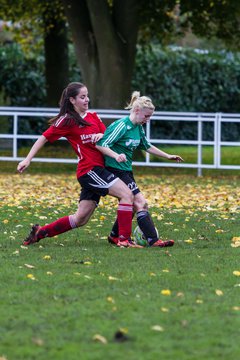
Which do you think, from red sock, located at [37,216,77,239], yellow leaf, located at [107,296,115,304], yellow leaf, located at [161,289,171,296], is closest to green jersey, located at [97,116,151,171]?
red sock, located at [37,216,77,239]

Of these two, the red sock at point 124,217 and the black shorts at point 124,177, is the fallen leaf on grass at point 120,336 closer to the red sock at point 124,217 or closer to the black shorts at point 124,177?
the red sock at point 124,217

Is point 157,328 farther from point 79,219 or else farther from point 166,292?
point 79,219

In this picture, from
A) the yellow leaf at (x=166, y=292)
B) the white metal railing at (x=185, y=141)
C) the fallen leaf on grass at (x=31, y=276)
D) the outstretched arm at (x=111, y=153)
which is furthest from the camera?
the white metal railing at (x=185, y=141)

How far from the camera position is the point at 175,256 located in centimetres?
970

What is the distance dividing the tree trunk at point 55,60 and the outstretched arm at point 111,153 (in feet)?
67.2

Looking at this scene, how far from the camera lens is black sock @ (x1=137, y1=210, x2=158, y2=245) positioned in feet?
34.0

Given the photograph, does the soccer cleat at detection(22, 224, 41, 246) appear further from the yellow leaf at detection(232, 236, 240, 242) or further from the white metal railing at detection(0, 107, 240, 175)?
the white metal railing at detection(0, 107, 240, 175)

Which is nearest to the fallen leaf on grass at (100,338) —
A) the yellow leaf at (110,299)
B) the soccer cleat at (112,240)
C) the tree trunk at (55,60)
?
A: the yellow leaf at (110,299)

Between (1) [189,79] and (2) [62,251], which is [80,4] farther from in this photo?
(2) [62,251]

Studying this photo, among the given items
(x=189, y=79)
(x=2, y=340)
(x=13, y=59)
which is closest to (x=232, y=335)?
(x=2, y=340)

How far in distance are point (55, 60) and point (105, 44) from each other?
642 cm

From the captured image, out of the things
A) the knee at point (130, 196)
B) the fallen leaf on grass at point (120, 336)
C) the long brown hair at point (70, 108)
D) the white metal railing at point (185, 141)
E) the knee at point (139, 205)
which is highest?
the long brown hair at point (70, 108)

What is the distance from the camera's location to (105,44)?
80.1 feet

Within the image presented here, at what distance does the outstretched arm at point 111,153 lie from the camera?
32.3 feet
